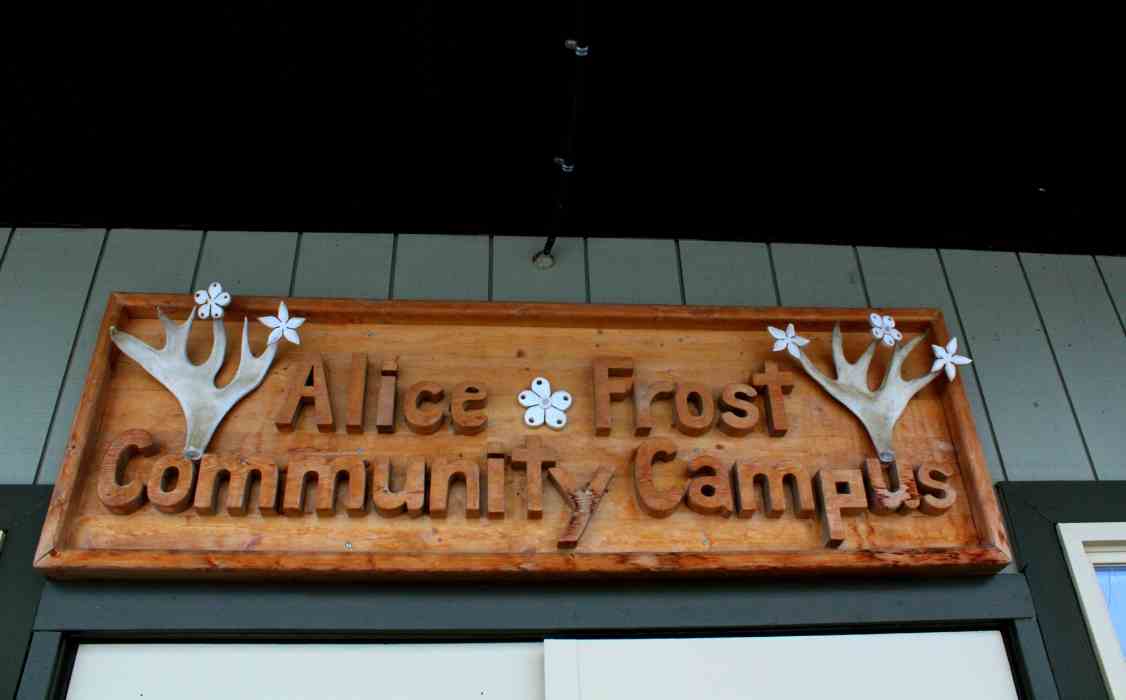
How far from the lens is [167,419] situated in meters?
2.57

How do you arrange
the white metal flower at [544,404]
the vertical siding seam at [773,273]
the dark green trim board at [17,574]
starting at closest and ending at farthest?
the dark green trim board at [17,574] → the white metal flower at [544,404] → the vertical siding seam at [773,273]

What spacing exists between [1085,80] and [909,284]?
0.70m

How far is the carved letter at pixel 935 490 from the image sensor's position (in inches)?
100

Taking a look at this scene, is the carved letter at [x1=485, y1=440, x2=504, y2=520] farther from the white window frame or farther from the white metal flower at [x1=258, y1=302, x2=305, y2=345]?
the white window frame

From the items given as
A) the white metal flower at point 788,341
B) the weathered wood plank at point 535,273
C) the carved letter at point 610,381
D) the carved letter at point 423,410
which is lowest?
the carved letter at point 423,410

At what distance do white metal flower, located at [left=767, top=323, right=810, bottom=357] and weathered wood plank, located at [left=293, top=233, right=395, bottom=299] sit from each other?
1.05 m

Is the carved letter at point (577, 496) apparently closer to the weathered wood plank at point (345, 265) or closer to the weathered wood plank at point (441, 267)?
the weathered wood plank at point (441, 267)

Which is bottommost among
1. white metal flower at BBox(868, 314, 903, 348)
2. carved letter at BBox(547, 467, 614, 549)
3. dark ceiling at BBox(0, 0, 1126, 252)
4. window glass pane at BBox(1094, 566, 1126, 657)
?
window glass pane at BBox(1094, 566, 1126, 657)

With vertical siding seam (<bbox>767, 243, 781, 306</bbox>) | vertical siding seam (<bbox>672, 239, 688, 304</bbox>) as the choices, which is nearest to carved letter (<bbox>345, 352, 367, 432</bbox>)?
vertical siding seam (<bbox>672, 239, 688, 304</bbox>)

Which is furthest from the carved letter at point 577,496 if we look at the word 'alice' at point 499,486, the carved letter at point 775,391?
the carved letter at point 775,391

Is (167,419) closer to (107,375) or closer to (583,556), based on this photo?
(107,375)

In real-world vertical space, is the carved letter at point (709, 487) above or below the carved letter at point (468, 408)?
below

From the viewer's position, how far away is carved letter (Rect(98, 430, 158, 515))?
94.4 inches

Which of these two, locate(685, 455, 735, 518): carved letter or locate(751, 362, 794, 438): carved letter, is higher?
locate(751, 362, 794, 438): carved letter
